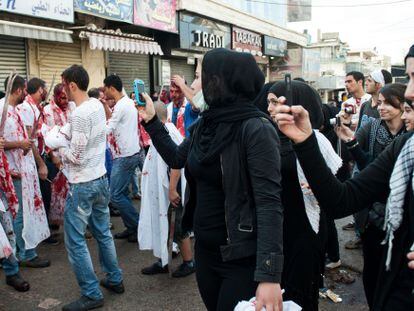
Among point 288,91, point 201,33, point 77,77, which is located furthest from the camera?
point 201,33

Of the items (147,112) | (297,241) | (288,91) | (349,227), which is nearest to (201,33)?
(349,227)

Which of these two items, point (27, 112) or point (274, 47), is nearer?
point (27, 112)

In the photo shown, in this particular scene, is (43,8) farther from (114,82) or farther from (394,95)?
(394,95)

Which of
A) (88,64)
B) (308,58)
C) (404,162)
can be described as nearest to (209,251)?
(404,162)

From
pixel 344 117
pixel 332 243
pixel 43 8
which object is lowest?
pixel 332 243

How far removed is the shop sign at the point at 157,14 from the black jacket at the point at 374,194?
10.2 metres

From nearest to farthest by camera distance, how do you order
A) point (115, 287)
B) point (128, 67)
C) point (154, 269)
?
point (115, 287) < point (154, 269) < point (128, 67)

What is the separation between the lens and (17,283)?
3906mm

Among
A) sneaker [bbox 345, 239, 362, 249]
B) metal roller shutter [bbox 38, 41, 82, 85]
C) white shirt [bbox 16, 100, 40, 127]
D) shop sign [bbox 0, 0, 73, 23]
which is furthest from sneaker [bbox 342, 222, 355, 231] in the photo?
metal roller shutter [bbox 38, 41, 82, 85]

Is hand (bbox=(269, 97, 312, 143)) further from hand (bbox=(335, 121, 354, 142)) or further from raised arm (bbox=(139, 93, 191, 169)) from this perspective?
hand (bbox=(335, 121, 354, 142))

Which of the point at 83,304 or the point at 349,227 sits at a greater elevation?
the point at 83,304

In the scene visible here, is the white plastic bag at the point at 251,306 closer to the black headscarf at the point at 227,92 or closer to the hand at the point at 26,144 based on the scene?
the black headscarf at the point at 227,92

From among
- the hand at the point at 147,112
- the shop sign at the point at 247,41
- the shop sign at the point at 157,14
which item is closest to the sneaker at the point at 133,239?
the hand at the point at 147,112

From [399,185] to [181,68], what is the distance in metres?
13.6
